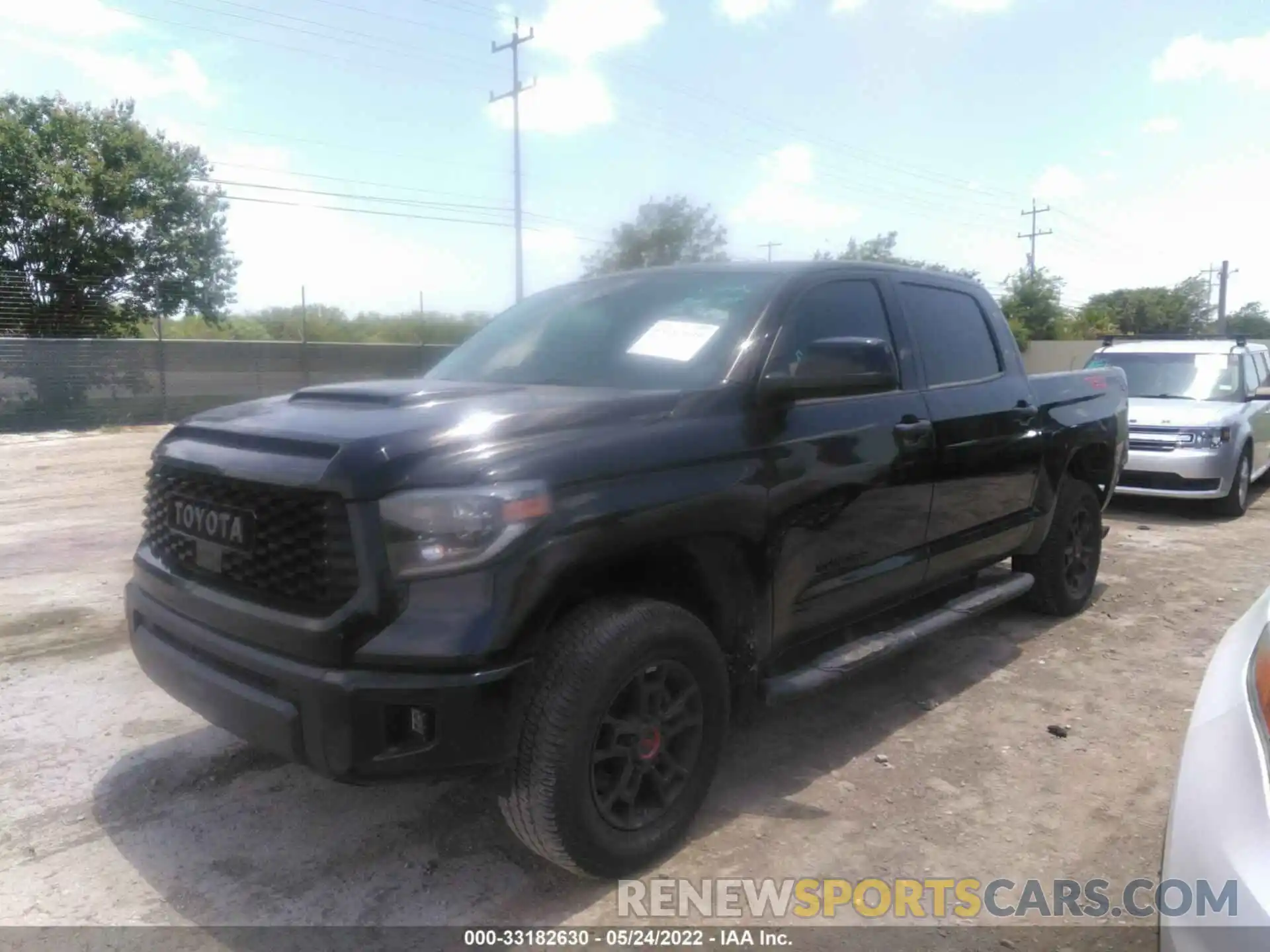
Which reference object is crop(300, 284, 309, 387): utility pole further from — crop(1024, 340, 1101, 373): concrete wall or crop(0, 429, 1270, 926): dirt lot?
crop(1024, 340, 1101, 373): concrete wall

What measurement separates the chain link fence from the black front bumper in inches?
574

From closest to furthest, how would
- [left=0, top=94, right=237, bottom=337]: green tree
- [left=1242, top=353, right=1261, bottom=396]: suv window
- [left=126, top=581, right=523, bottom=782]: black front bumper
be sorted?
[left=126, top=581, right=523, bottom=782]: black front bumper < [left=1242, top=353, right=1261, bottom=396]: suv window < [left=0, top=94, right=237, bottom=337]: green tree

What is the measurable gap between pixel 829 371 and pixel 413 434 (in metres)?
1.40

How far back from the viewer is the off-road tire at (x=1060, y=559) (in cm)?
499

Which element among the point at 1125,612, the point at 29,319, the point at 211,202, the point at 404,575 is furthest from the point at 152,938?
the point at 211,202

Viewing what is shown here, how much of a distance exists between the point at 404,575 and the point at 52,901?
4.83 ft

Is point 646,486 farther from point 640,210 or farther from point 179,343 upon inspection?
point 640,210

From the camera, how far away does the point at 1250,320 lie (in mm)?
64312

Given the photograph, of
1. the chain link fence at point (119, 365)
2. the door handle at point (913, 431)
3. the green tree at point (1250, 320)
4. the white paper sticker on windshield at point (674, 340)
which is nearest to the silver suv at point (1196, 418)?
the door handle at point (913, 431)

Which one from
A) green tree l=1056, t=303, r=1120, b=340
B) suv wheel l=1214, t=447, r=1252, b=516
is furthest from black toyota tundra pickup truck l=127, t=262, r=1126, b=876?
green tree l=1056, t=303, r=1120, b=340

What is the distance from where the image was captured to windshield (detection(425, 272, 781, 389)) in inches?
123

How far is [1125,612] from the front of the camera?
5.37 metres

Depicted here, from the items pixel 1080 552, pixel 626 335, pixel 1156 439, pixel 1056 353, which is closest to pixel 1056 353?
pixel 1056 353

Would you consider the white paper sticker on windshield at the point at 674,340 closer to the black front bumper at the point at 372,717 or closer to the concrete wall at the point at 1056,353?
the black front bumper at the point at 372,717
